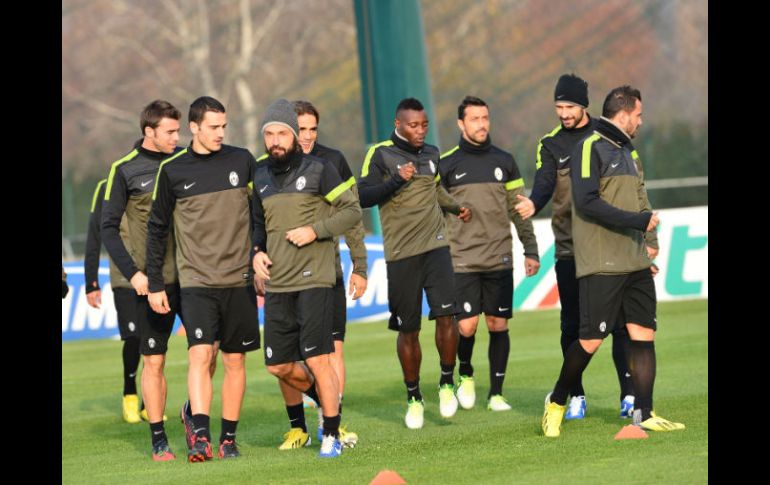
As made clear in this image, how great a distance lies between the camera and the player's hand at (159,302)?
9.89 metres

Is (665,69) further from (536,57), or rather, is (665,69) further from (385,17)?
(385,17)

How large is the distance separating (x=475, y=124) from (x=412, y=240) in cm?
126

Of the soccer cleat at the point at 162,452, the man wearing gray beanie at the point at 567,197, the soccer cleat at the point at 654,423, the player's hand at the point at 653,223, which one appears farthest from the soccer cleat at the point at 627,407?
the soccer cleat at the point at 162,452

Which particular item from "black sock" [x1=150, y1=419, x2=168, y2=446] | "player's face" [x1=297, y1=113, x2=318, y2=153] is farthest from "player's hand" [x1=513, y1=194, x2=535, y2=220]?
"black sock" [x1=150, y1=419, x2=168, y2=446]

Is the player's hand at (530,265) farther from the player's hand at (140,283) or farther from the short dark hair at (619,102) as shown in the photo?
the player's hand at (140,283)

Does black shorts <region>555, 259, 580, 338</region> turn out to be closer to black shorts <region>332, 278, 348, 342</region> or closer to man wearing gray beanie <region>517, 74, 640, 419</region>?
man wearing gray beanie <region>517, 74, 640, 419</region>

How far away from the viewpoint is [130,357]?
12898mm

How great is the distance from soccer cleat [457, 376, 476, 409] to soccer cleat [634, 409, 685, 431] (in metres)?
2.36

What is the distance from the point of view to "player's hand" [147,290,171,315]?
32.4 feet
